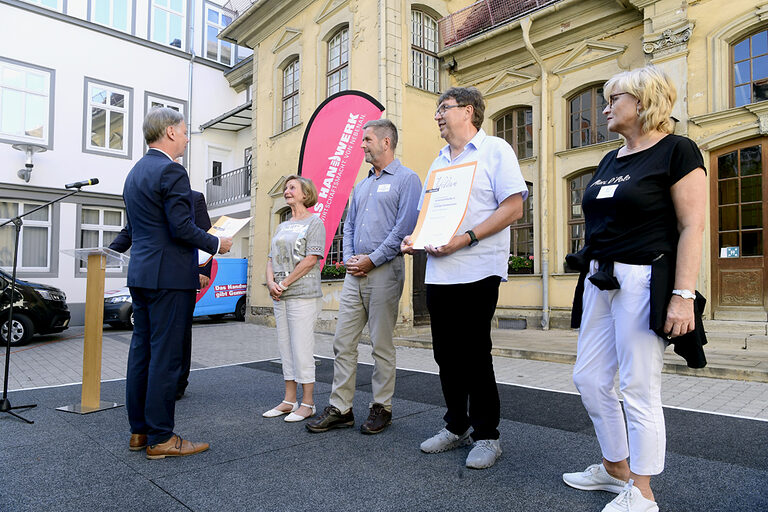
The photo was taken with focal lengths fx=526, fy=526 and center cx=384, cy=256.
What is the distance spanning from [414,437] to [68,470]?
197 cm

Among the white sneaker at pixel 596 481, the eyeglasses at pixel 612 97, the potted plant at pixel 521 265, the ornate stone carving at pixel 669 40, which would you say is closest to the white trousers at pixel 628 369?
the white sneaker at pixel 596 481

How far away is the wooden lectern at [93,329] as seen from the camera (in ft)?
13.9

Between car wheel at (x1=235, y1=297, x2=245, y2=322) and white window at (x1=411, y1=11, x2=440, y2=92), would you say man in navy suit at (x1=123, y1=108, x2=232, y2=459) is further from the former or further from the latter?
car wheel at (x1=235, y1=297, x2=245, y2=322)

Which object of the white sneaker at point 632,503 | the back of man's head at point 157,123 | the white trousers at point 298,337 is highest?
the back of man's head at point 157,123

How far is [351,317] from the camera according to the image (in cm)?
365

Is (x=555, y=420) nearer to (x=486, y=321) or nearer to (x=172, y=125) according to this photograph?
(x=486, y=321)

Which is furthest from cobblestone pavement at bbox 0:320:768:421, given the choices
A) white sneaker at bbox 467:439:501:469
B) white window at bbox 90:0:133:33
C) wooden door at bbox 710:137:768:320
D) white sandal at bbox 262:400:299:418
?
white window at bbox 90:0:133:33

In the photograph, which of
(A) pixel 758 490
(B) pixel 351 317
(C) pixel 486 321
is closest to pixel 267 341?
(B) pixel 351 317

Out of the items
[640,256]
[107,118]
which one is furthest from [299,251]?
[107,118]

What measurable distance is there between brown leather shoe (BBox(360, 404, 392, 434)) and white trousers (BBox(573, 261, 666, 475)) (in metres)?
1.48

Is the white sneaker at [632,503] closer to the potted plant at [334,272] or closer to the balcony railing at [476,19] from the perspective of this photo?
the potted plant at [334,272]

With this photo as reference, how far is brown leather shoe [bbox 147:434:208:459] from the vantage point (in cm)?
301

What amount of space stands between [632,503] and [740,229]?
7700 millimetres

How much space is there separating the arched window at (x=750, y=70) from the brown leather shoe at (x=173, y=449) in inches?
360
